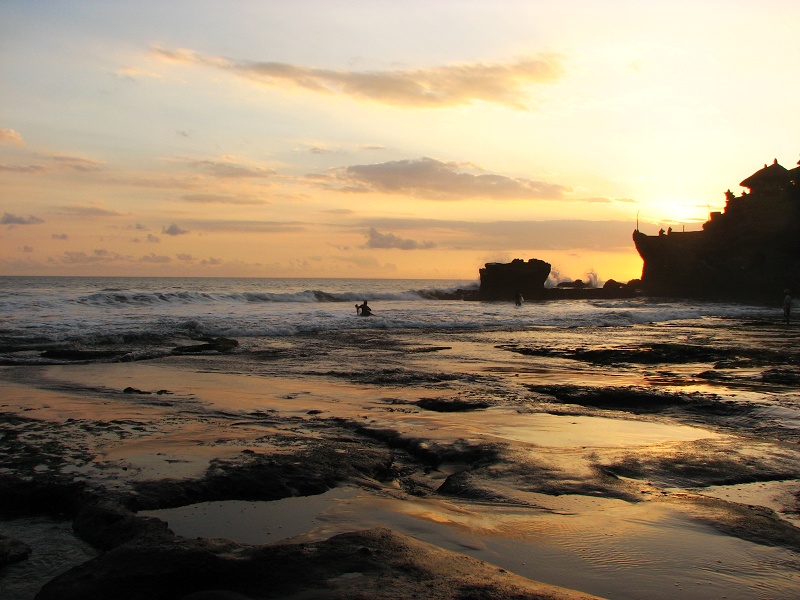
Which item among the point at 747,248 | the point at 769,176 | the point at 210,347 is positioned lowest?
the point at 210,347

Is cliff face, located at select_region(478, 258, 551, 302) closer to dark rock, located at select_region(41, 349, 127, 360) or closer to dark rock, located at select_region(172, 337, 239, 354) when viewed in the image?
dark rock, located at select_region(172, 337, 239, 354)

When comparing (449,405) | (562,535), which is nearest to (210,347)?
(449,405)

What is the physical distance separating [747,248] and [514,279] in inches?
902

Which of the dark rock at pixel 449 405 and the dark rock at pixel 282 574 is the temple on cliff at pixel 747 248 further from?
the dark rock at pixel 282 574

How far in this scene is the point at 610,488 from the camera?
5.29 meters

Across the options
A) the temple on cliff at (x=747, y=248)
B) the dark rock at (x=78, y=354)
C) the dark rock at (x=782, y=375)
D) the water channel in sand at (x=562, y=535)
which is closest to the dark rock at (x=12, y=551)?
the water channel in sand at (x=562, y=535)

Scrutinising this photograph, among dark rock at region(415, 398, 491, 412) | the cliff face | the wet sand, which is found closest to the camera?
the wet sand

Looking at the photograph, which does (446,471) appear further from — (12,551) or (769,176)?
(769,176)

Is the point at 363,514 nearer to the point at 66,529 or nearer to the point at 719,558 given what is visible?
the point at 66,529

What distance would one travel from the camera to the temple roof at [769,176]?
206 ft

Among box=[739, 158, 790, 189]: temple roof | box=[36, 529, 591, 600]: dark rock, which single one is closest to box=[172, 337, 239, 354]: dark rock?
box=[36, 529, 591, 600]: dark rock

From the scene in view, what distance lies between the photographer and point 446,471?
19.8 feet

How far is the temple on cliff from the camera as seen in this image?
6170cm

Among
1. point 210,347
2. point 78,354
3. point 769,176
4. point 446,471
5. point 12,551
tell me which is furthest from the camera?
point 769,176
